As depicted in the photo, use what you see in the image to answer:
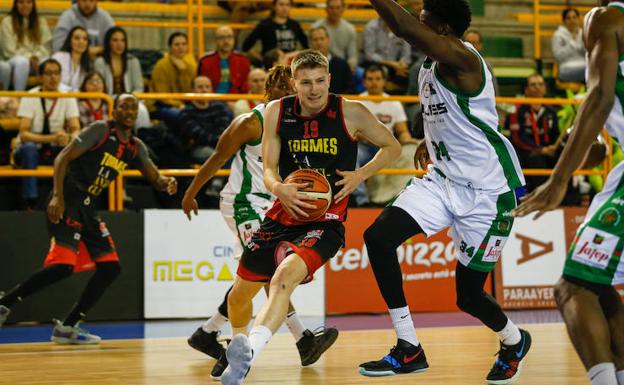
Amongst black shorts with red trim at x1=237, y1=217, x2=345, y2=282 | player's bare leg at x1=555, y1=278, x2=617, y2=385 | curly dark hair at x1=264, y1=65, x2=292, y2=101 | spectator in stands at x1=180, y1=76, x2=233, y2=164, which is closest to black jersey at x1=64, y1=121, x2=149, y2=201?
spectator in stands at x1=180, y1=76, x2=233, y2=164

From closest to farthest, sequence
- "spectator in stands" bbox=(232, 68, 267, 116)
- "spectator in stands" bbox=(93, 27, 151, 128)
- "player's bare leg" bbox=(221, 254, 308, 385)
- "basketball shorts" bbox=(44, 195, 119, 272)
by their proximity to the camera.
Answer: "player's bare leg" bbox=(221, 254, 308, 385) → "basketball shorts" bbox=(44, 195, 119, 272) → "spectator in stands" bbox=(232, 68, 267, 116) → "spectator in stands" bbox=(93, 27, 151, 128)

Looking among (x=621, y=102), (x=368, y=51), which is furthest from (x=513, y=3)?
(x=621, y=102)

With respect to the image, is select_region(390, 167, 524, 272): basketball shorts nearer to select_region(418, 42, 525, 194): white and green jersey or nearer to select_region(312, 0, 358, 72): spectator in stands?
select_region(418, 42, 525, 194): white and green jersey

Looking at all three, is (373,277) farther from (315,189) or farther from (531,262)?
(315,189)

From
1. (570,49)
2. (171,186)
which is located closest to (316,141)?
(171,186)

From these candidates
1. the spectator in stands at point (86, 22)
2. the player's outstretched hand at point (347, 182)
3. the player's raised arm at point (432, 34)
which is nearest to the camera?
the player's raised arm at point (432, 34)

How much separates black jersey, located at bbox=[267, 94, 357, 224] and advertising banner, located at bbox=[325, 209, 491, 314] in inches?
189

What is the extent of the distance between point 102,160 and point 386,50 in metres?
5.78

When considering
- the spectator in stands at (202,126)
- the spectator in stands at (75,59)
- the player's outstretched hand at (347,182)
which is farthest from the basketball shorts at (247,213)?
the spectator in stands at (75,59)

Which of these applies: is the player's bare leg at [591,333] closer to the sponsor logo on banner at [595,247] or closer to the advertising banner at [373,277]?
the sponsor logo on banner at [595,247]

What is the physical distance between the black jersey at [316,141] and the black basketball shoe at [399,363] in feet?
2.87

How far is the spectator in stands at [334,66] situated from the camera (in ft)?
40.1

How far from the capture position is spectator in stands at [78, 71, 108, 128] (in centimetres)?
1064

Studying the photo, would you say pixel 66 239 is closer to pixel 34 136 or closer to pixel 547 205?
pixel 34 136
